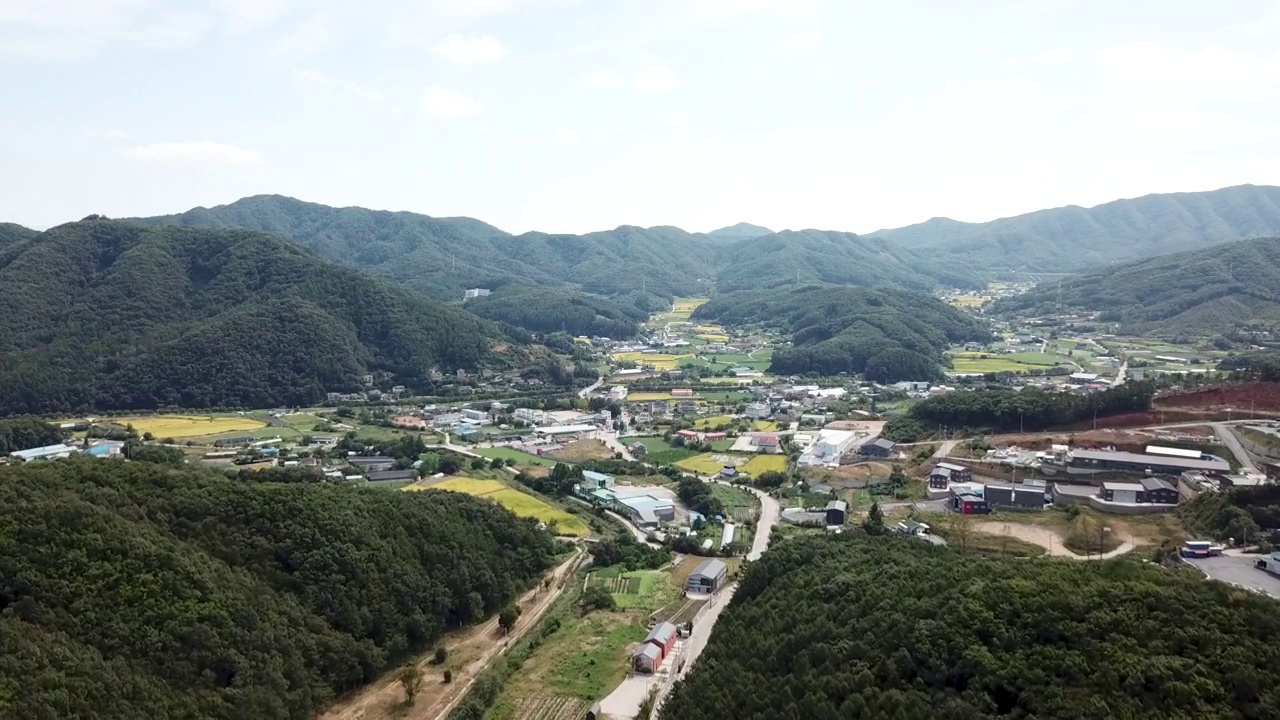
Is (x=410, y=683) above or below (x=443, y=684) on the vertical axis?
above

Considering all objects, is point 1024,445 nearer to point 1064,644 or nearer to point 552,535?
point 552,535

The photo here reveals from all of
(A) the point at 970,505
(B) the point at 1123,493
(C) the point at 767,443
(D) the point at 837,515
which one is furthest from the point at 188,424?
(B) the point at 1123,493

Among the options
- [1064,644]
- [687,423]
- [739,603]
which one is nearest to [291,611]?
[739,603]

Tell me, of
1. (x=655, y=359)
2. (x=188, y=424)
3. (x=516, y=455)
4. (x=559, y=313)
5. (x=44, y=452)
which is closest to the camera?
(x=44, y=452)

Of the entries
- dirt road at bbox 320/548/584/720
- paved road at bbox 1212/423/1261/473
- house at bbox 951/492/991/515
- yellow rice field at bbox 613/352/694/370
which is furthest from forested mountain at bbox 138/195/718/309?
dirt road at bbox 320/548/584/720

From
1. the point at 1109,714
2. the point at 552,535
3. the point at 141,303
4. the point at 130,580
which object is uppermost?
the point at 141,303

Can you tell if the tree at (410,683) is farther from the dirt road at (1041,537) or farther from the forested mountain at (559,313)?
the forested mountain at (559,313)

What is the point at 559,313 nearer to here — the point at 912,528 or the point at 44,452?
the point at 44,452
